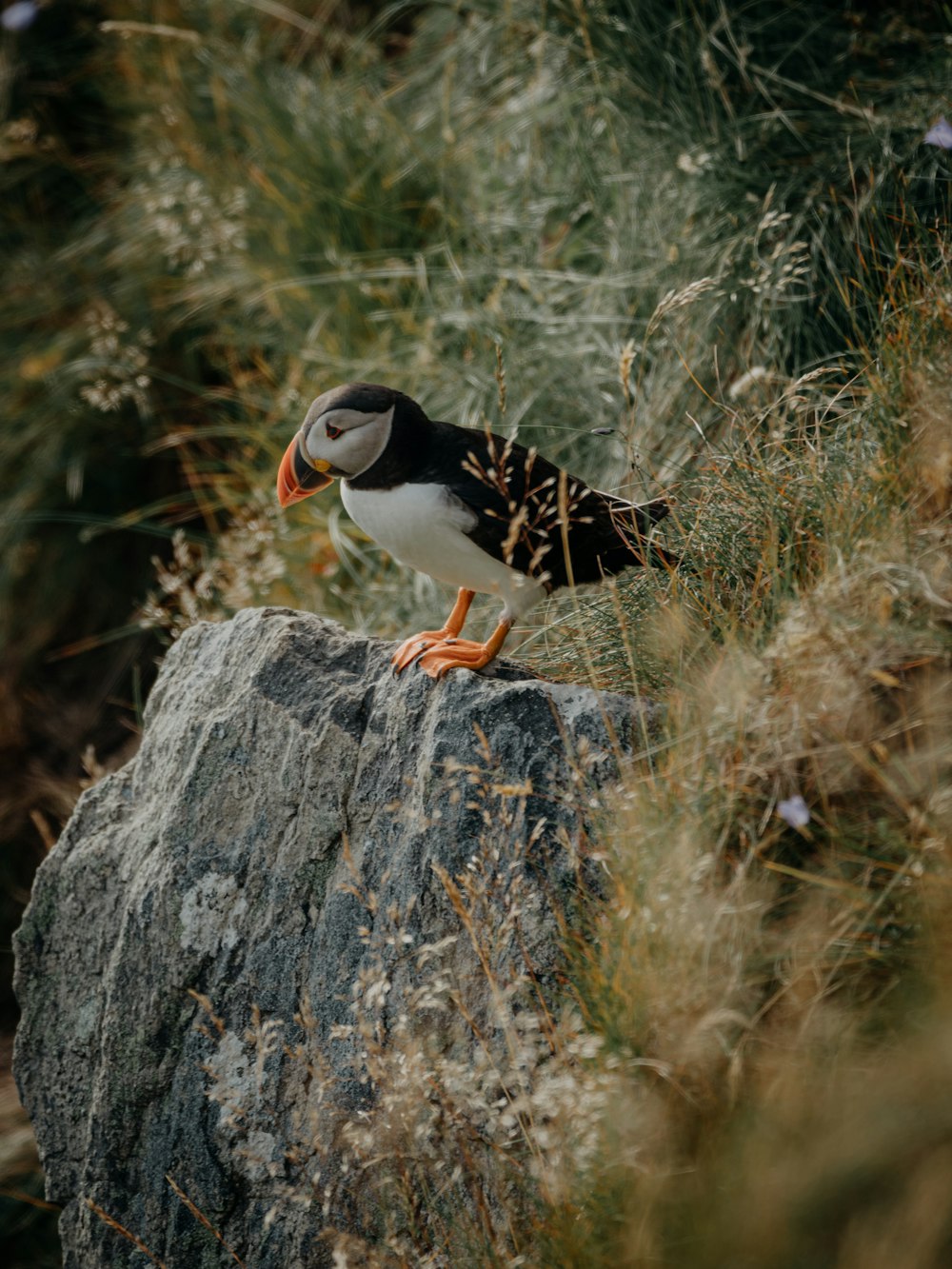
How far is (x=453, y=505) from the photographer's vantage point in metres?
2.25

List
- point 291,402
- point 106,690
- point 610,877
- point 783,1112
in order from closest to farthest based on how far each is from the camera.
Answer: point 783,1112 → point 610,877 → point 291,402 → point 106,690

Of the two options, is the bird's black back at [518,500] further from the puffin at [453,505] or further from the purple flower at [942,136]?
the purple flower at [942,136]

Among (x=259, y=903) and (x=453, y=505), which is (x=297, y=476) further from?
(x=259, y=903)

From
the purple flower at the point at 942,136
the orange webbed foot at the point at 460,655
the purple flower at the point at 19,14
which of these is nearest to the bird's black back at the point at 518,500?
the orange webbed foot at the point at 460,655

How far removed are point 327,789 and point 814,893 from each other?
1.03 metres

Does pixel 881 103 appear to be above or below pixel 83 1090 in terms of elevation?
above

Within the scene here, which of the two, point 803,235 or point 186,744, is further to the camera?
point 803,235

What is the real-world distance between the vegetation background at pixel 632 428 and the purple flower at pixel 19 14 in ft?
0.31

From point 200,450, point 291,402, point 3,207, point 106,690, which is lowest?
point 106,690

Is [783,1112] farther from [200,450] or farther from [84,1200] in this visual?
[200,450]

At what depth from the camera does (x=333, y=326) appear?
15.0 feet

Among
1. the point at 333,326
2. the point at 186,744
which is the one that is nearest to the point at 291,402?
the point at 333,326

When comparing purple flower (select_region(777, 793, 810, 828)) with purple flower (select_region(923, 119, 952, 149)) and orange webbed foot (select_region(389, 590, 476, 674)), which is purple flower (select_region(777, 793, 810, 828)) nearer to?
orange webbed foot (select_region(389, 590, 476, 674))

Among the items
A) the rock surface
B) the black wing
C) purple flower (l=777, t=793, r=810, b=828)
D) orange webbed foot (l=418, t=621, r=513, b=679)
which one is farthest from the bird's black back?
purple flower (l=777, t=793, r=810, b=828)
